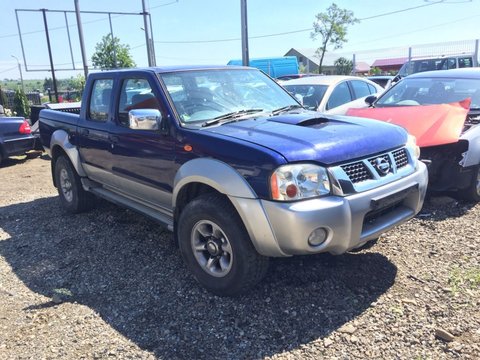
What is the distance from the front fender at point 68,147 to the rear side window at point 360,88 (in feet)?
17.4

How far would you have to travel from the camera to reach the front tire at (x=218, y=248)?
10.2 feet

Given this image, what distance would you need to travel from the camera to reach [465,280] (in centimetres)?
346

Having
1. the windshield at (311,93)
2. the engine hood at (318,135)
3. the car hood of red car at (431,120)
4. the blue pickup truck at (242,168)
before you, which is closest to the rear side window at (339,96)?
the windshield at (311,93)

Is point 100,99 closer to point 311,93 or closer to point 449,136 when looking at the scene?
point 449,136

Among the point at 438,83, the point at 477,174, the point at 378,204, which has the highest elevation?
the point at 438,83

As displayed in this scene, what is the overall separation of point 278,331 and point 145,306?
3.61ft

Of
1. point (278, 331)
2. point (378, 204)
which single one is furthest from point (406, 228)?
point (278, 331)

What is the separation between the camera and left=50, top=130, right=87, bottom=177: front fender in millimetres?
5277

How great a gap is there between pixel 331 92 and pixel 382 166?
4663mm

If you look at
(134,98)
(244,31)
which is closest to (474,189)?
(134,98)

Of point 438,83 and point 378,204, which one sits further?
point 438,83

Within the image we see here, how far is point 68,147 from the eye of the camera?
17.5 ft

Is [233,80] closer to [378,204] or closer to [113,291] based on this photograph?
[378,204]

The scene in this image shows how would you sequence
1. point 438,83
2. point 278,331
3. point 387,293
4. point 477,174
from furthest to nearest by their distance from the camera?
point 438,83
point 477,174
point 387,293
point 278,331
